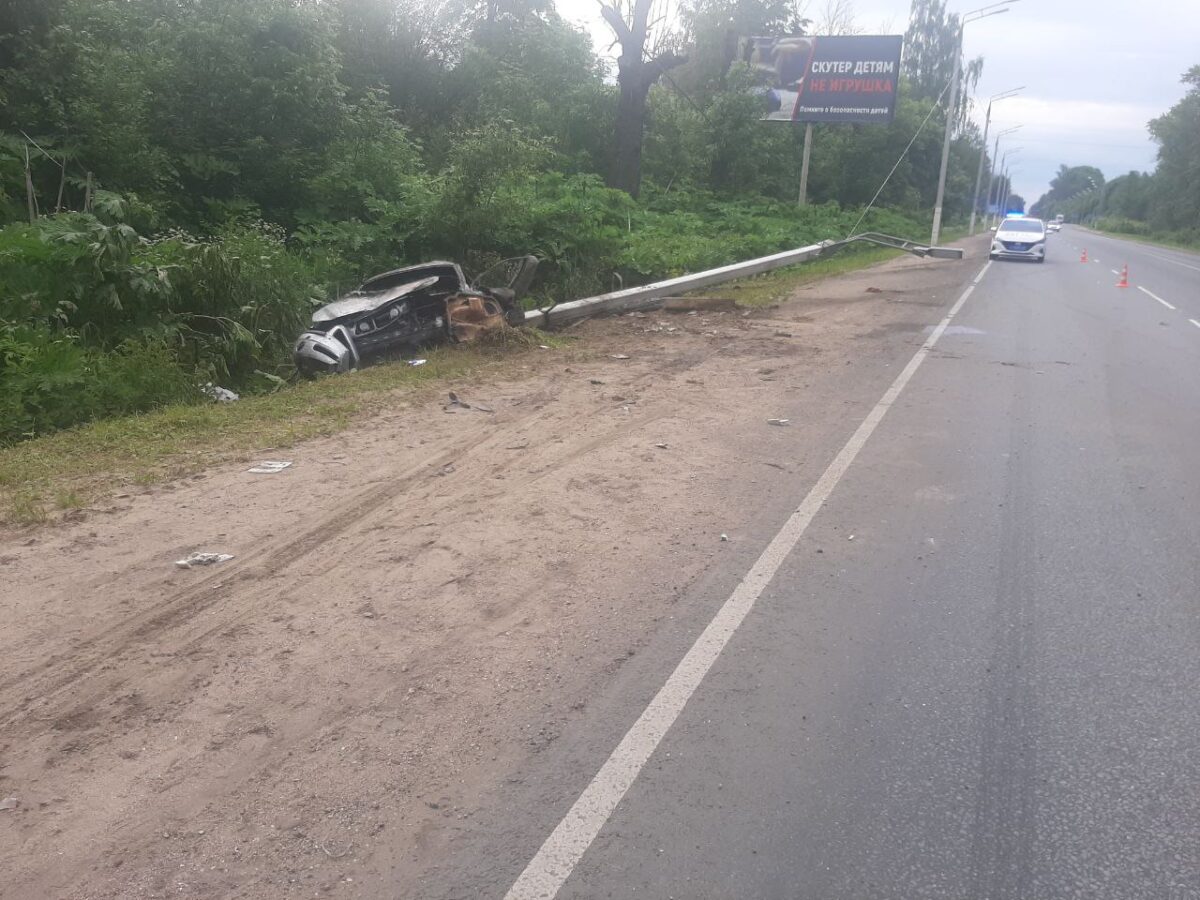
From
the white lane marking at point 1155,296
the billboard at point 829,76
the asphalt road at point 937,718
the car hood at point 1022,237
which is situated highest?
the billboard at point 829,76

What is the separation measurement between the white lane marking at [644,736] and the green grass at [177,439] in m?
4.25

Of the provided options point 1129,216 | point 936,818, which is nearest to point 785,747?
point 936,818

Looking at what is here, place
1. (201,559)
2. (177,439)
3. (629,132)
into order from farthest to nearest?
(629,132) → (177,439) → (201,559)

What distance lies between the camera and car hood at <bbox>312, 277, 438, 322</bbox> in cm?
1152

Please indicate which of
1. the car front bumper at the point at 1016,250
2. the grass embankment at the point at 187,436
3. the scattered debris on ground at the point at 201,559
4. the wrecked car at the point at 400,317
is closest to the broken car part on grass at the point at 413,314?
the wrecked car at the point at 400,317

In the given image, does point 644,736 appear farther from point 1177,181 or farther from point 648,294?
point 1177,181

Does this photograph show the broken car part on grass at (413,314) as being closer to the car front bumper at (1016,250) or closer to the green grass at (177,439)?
the green grass at (177,439)

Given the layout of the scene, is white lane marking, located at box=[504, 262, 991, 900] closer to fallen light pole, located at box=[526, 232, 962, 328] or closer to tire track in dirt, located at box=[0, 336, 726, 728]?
tire track in dirt, located at box=[0, 336, 726, 728]

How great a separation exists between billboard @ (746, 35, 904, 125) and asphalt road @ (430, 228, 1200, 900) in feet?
102

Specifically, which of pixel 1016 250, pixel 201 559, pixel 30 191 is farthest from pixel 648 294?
pixel 1016 250

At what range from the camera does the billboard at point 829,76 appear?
35.3 m

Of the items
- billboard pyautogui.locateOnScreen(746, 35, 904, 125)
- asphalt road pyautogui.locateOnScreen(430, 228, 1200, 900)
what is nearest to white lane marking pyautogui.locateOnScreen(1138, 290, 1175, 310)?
billboard pyautogui.locateOnScreen(746, 35, 904, 125)

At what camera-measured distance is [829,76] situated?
36.1m

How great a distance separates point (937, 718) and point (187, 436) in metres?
6.40
